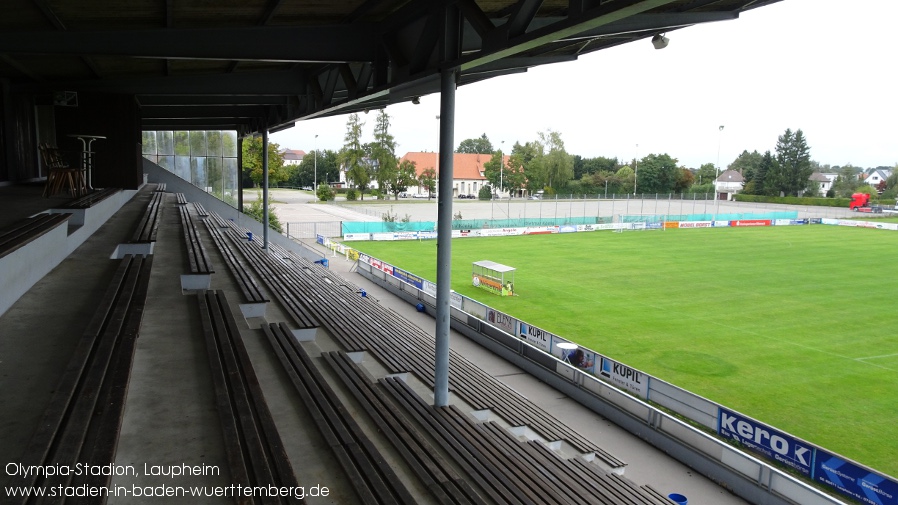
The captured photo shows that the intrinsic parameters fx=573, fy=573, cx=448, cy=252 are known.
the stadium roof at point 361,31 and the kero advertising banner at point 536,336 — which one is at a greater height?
the stadium roof at point 361,31

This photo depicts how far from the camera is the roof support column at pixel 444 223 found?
5.98 m

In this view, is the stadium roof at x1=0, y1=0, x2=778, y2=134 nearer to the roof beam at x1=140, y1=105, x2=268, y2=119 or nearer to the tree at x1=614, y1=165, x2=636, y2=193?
the roof beam at x1=140, y1=105, x2=268, y2=119

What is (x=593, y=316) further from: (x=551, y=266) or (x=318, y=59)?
(x=318, y=59)

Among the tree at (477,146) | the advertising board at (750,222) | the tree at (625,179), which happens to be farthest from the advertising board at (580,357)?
the tree at (477,146)

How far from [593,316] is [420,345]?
10496mm

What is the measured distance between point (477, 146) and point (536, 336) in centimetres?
12390

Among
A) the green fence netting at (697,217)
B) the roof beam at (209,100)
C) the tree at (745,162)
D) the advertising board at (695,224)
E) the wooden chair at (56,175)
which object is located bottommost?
the advertising board at (695,224)

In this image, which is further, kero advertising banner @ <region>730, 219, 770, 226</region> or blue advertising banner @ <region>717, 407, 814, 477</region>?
kero advertising banner @ <region>730, 219, 770, 226</region>

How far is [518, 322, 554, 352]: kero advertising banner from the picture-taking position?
1552cm

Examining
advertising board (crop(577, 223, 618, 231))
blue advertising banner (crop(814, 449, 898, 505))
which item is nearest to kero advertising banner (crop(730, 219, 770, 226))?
advertising board (crop(577, 223, 618, 231))

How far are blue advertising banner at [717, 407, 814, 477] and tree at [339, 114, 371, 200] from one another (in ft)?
230

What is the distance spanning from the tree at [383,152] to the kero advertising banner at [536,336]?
64.1 m

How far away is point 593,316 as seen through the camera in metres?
21.4

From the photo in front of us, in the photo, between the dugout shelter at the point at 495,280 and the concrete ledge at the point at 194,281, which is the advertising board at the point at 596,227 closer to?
the dugout shelter at the point at 495,280
